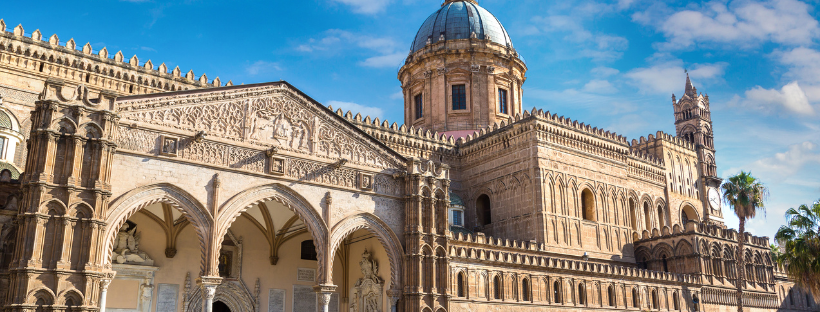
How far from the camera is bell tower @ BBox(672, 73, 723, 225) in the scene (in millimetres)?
49250

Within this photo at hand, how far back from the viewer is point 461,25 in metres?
42.5

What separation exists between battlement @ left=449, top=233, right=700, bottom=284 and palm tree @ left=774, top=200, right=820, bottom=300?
508cm

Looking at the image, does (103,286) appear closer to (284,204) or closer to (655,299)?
(284,204)

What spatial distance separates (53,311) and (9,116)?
12895 millimetres

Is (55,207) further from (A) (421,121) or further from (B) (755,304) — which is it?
(B) (755,304)

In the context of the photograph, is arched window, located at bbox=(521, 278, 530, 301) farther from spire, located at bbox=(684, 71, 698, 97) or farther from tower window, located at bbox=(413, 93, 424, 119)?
spire, located at bbox=(684, 71, 698, 97)

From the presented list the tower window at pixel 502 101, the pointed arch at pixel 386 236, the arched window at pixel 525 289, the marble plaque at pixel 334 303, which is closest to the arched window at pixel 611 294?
the arched window at pixel 525 289

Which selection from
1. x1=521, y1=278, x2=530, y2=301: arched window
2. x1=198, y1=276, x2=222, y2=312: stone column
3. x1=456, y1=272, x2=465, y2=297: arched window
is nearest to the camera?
x1=198, y1=276, x2=222, y2=312: stone column

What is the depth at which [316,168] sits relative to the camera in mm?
21844

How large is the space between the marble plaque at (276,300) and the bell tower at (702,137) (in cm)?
3474

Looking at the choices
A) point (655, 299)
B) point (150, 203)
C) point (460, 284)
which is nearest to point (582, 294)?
point (655, 299)

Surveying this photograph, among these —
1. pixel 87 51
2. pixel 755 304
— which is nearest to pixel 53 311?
pixel 87 51


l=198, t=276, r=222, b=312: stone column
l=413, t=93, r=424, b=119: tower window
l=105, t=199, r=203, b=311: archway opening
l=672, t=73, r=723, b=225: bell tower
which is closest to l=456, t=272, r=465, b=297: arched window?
l=105, t=199, r=203, b=311: archway opening

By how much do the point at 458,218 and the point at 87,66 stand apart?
18266mm
